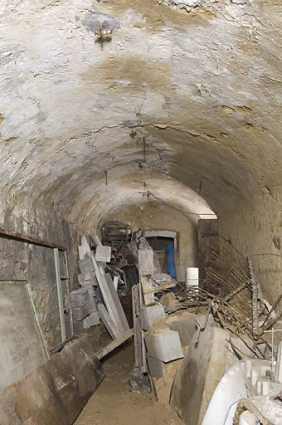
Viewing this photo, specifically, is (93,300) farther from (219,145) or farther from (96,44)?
(96,44)

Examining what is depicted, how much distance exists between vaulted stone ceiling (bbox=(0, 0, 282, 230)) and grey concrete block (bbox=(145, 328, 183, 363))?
219 cm

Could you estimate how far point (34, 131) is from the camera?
356cm

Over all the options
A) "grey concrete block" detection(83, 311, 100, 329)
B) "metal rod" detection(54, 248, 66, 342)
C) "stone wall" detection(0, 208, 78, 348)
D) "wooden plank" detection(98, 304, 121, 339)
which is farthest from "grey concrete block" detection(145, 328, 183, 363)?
"grey concrete block" detection(83, 311, 100, 329)

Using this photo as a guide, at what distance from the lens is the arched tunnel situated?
7.50 ft


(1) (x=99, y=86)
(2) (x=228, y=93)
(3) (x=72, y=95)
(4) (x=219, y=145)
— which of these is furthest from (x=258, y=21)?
(4) (x=219, y=145)

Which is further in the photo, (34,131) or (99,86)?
(34,131)

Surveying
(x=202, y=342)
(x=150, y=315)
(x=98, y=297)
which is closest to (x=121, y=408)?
(x=150, y=315)

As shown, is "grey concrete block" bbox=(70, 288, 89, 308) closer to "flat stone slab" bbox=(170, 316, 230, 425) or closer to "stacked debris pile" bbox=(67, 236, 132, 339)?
"stacked debris pile" bbox=(67, 236, 132, 339)

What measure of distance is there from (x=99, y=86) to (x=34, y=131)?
0.81 m

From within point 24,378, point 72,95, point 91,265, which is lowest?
point 24,378

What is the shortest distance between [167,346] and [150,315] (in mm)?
856

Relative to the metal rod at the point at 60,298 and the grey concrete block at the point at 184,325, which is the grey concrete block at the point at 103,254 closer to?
the metal rod at the point at 60,298

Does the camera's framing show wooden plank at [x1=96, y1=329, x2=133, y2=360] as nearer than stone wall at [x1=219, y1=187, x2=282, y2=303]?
No

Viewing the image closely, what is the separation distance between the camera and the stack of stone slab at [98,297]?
287 inches
